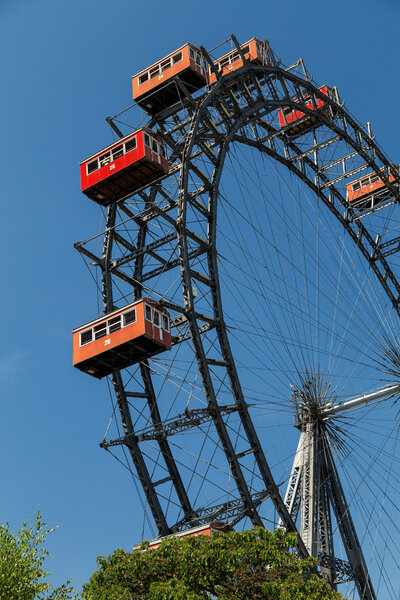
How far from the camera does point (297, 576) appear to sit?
84.2 ft

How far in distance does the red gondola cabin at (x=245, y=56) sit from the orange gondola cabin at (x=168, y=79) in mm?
1631

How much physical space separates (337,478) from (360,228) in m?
20.9

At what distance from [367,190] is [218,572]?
1362 inches

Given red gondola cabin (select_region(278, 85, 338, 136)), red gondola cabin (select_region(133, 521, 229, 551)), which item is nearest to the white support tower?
red gondola cabin (select_region(133, 521, 229, 551))

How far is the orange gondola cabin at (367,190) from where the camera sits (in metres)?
54.4

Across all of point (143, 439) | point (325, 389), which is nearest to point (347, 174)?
point (325, 389)

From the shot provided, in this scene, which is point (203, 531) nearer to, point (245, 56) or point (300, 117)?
point (245, 56)

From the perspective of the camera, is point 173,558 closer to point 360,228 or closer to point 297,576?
point 297,576

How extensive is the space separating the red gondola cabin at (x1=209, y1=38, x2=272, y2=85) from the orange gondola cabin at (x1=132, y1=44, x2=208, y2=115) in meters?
1.63

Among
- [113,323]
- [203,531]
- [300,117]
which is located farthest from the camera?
[300,117]

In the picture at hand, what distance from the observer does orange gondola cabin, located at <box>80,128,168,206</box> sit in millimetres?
35750

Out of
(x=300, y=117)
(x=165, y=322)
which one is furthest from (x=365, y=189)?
(x=165, y=322)

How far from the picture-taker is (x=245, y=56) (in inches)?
1665

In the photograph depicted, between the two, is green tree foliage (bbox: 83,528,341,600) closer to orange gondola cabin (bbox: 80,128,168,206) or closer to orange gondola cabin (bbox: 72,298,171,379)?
orange gondola cabin (bbox: 72,298,171,379)
